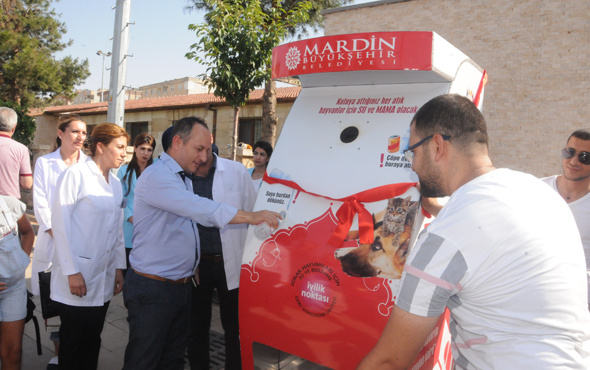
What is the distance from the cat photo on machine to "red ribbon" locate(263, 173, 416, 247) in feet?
0.12

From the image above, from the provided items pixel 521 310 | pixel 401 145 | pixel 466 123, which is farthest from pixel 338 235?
pixel 521 310

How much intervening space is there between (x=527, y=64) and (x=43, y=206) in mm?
10678

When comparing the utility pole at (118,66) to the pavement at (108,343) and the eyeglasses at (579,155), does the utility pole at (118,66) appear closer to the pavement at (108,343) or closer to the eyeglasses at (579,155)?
the pavement at (108,343)

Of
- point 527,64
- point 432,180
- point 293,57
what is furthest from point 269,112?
point 432,180

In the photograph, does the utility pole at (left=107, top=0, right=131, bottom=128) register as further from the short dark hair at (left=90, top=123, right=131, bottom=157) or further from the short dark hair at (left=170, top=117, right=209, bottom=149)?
the short dark hair at (left=170, top=117, right=209, bottom=149)

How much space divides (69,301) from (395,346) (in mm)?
2263

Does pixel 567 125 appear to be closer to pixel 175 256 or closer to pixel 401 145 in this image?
pixel 401 145

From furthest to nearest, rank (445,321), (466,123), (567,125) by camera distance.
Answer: (567,125)
(445,321)
(466,123)

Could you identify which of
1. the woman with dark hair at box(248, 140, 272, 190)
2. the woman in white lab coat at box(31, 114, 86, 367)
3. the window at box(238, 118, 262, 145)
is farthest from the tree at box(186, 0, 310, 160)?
the window at box(238, 118, 262, 145)

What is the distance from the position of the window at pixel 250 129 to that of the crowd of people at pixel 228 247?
1233 cm

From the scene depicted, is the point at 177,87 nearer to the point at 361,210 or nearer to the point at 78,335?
the point at 78,335

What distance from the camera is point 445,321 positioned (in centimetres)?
242

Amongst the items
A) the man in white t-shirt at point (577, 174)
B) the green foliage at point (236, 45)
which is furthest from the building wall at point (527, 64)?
the man in white t-shirt at point (577, 174)

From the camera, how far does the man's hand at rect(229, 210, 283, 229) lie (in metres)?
2.66
